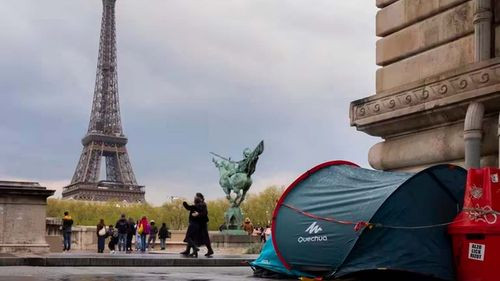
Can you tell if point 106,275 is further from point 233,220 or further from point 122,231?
point 233,220

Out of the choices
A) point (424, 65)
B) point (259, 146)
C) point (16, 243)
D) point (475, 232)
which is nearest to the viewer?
point (475, 232)

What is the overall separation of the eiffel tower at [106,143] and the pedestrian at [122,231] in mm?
89150

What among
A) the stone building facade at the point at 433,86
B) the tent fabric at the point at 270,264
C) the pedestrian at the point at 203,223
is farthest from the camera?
the pedestrian at the point at 203,223

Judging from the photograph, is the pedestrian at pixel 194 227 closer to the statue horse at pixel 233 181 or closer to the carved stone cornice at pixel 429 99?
the carved stone cornice at pixel 429 99

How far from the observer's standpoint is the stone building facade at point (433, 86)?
9.47 metres

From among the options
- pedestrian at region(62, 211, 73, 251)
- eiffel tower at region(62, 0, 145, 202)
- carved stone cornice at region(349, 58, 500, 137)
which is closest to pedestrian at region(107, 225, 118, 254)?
pedestrian at region(62, 211, 73, 251)

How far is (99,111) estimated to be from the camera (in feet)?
421

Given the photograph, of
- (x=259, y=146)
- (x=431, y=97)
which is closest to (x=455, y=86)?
(x=431, y=97)

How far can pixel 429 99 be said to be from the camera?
10.0 meters

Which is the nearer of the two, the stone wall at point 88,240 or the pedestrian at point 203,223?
the pedestrian at point 203,223

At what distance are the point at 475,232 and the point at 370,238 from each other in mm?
1238

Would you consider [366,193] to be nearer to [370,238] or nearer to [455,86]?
[370,238]

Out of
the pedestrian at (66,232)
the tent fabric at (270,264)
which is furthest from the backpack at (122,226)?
the tent fabric at (270,264)

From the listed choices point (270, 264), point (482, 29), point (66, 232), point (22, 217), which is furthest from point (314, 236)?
point (66, 232)
